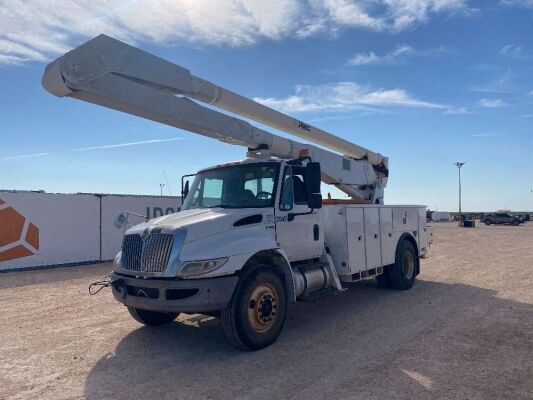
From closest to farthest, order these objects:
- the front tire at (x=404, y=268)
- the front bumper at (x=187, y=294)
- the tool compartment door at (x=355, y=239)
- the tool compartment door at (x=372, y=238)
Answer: the front bumper at (x=187, y=294) → the tool compartment door at (x=355, y=239) → the tool compartment door at (x=372, y=238) → the front tire at (x=404, y=268)

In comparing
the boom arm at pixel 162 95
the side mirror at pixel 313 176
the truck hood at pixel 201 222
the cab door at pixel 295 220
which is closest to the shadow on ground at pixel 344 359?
the cab door at pixel 295 220

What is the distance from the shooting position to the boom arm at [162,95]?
547 cm

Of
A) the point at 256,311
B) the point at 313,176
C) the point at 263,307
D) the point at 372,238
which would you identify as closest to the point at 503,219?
the point at 372,238

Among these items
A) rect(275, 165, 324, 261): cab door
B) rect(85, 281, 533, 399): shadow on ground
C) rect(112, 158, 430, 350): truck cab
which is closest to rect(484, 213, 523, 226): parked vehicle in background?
rect(85, 281, 533, 399): shadow on ground

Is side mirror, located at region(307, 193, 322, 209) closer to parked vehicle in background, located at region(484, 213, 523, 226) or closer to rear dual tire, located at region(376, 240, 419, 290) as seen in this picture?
rear dual tire, located at region(376, 240, 419, 290)

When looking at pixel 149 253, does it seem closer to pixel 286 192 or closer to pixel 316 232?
pixel 286 192

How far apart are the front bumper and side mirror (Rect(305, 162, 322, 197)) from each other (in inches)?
80.7

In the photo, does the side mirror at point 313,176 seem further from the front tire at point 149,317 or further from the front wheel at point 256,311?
the front tire at point 149,317

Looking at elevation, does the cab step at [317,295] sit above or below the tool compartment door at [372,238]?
below

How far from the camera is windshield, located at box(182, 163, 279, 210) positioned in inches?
262

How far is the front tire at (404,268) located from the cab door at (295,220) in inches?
123

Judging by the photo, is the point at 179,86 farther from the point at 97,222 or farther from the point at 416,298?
the point at 97,222

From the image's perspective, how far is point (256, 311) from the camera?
19.1ft

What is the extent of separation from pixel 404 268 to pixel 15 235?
1276 centimetres
